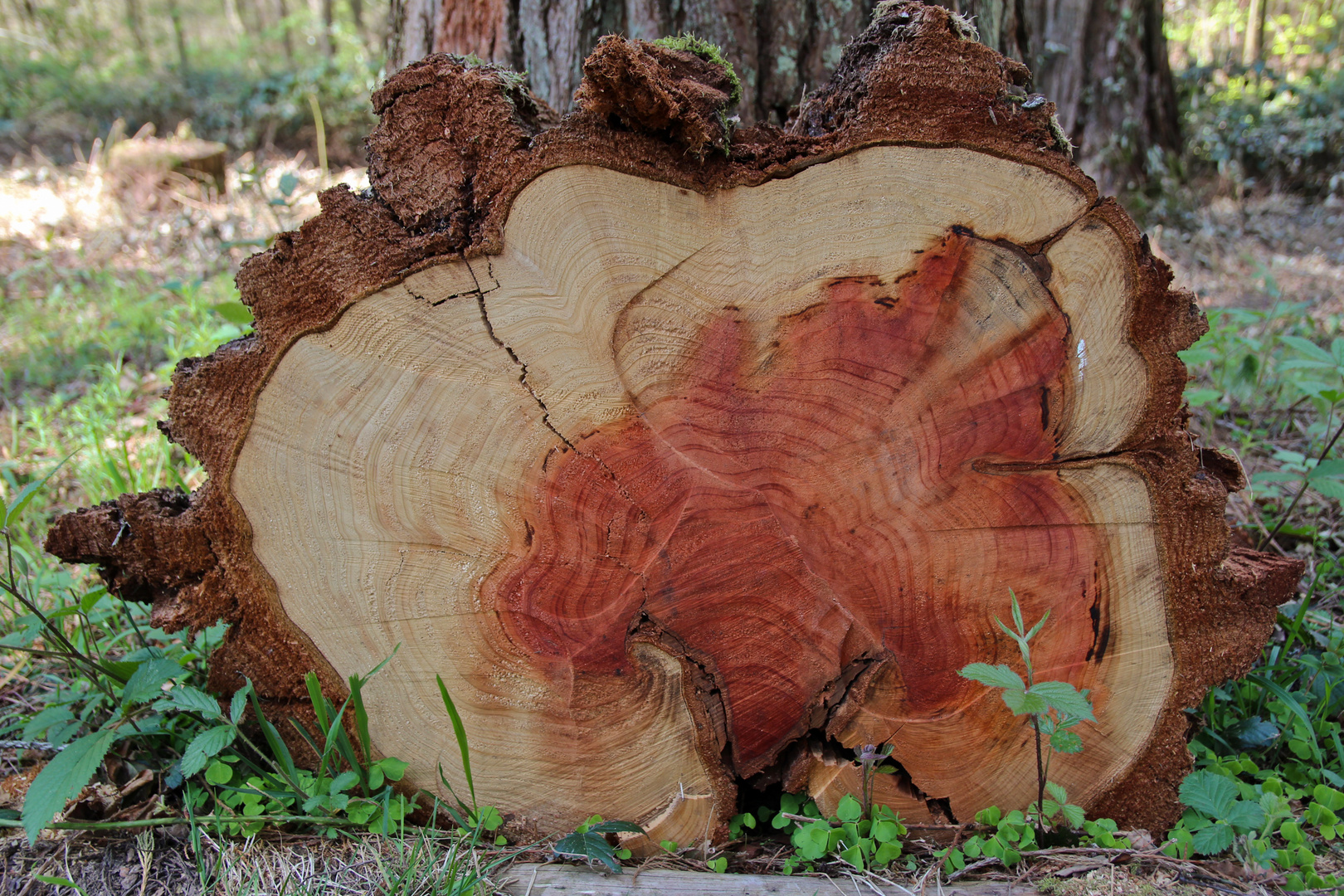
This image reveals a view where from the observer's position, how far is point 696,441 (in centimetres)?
131

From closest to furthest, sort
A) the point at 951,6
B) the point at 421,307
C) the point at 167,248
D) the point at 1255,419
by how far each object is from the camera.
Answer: the point at 421,307 < the point at 951,6 < the point at 1255,419 < the point at 167,248

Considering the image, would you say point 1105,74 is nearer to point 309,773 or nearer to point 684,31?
point 684,31

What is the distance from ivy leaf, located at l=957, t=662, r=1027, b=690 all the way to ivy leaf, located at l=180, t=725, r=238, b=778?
122 centimetres

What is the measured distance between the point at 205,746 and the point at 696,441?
0.99 m

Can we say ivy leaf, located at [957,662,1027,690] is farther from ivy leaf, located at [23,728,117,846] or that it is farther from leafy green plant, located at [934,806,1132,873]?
ivy leaf, located at [23,728,117,846]

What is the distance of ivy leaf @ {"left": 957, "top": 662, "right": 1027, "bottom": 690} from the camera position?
1.16m

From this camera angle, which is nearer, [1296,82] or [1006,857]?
[1006,857]

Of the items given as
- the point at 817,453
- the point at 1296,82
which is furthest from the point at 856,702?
the point at 1296,82

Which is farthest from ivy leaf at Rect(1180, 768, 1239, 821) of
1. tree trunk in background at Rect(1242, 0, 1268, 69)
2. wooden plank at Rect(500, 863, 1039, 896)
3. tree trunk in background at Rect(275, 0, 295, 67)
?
tree trunk in background at Rect(275, 0, 295, 67)

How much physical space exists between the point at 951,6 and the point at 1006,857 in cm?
188

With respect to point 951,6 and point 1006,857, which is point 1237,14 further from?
point 1006,857

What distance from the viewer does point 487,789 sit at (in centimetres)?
143

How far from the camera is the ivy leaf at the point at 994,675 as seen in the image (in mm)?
1159

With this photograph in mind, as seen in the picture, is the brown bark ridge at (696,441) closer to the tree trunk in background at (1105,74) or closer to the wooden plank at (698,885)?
the wooden plank at (698,885)
